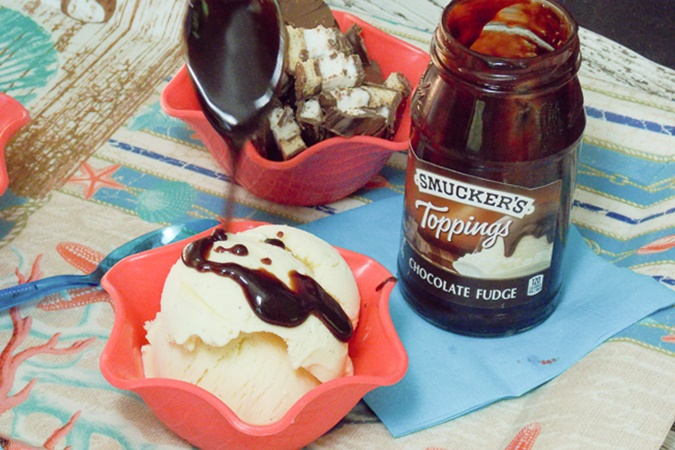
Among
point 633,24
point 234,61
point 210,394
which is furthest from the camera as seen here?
point 633,24

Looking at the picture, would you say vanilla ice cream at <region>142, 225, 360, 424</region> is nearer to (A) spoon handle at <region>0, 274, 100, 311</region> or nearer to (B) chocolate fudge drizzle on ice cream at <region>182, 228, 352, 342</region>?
(B) chocolate fudge drizzle on ice cream at <region>182, 228, 352, 342</region>

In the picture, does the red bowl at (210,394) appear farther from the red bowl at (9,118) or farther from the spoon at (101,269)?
the red bowl at (9,118)

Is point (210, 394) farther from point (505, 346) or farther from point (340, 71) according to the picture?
point (340, 71)

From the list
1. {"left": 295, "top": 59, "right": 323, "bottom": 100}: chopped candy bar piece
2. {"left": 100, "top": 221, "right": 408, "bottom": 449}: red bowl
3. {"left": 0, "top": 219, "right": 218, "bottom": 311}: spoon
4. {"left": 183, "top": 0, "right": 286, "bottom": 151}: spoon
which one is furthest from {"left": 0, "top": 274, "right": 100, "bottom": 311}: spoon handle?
{"left": 295, "top": 59, "right": 323, "bottom": 100}: chopped candy bar piece

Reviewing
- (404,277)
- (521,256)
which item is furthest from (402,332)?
(521,256)

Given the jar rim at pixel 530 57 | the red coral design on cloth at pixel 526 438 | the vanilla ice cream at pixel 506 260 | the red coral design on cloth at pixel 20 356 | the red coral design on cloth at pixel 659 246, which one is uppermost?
the jar rim at pixel 530 57

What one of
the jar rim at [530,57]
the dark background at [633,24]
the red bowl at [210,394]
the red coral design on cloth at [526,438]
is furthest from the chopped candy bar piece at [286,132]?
the dark background at [633,24]

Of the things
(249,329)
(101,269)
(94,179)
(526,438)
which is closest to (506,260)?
(526,438)
